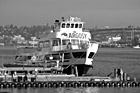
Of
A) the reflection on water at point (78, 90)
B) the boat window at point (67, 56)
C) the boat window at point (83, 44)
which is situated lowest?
the reflection on water at point (78, 90)

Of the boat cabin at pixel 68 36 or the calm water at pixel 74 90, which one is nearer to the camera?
the calm water at pixel 74 90

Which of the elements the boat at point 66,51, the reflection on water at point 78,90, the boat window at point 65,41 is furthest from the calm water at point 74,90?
the boat window at point 65,41

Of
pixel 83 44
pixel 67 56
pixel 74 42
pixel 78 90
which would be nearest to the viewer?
pixel 78 90

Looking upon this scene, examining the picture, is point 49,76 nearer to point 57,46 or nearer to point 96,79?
point 96,79

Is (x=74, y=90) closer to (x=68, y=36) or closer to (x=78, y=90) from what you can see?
(x=78, y=90)

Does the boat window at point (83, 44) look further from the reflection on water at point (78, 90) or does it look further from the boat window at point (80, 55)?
the reflection on water at point (78, 90)

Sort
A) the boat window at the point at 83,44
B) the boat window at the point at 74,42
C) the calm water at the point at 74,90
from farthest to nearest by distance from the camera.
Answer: the boat window at the point at 74,42 < the boat window at the point at 83,44 < the calm water at the point at 74,90

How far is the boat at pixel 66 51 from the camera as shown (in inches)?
2869

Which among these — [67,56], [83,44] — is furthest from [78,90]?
[83,44]

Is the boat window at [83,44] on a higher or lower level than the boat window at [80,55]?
Answer: higher

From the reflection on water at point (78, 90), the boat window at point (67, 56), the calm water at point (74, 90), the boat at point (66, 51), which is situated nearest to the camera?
the calm water at point (74, 90)

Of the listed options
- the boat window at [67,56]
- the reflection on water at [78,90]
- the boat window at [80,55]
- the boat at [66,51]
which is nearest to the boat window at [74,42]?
the boat at [66,51]

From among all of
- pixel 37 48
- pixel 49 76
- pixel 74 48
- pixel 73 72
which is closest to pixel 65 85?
pixel 49 76

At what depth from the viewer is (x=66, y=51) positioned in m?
74.9
